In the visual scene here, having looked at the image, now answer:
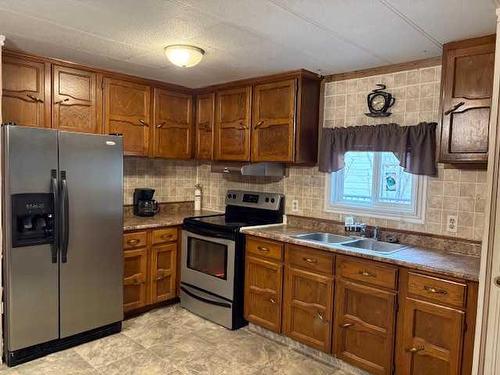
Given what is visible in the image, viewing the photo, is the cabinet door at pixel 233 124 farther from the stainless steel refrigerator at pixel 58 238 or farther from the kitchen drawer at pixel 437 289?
the kitchen drawer at pixel 437 289

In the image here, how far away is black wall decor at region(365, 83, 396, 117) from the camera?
295 cm

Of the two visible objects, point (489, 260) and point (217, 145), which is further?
point (217, 145)

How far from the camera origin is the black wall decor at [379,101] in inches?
116

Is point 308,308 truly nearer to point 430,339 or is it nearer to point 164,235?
point 430,339

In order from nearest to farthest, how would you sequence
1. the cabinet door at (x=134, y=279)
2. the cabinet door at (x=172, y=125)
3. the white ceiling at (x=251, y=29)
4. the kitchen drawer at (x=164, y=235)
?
the white ceiling at (x=251, y=29), the cabinet door at (x=134, y=279), the kitchen drawer at (x=164, y=235), the cabinet door at (x=172, y=125)

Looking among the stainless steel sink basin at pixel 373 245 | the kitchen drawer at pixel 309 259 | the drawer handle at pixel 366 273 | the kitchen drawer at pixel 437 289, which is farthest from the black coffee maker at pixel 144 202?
the kitchen drawer at pixel 437 289

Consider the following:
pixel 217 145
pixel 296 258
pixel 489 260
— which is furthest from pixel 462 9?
pixel 217 145

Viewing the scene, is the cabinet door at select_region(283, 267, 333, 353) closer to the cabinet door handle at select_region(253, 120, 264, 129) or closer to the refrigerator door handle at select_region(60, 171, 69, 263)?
the cabinet door handle at select_region(253, 120, 264, 129)

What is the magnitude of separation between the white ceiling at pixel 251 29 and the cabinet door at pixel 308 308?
1.61 m

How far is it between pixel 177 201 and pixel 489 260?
324cm

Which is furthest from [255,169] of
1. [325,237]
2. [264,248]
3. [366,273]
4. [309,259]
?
[366,273]

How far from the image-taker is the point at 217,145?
386 cm

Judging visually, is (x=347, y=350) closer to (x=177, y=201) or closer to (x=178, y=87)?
(x=177, y=201)

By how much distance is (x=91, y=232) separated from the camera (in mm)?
2887
